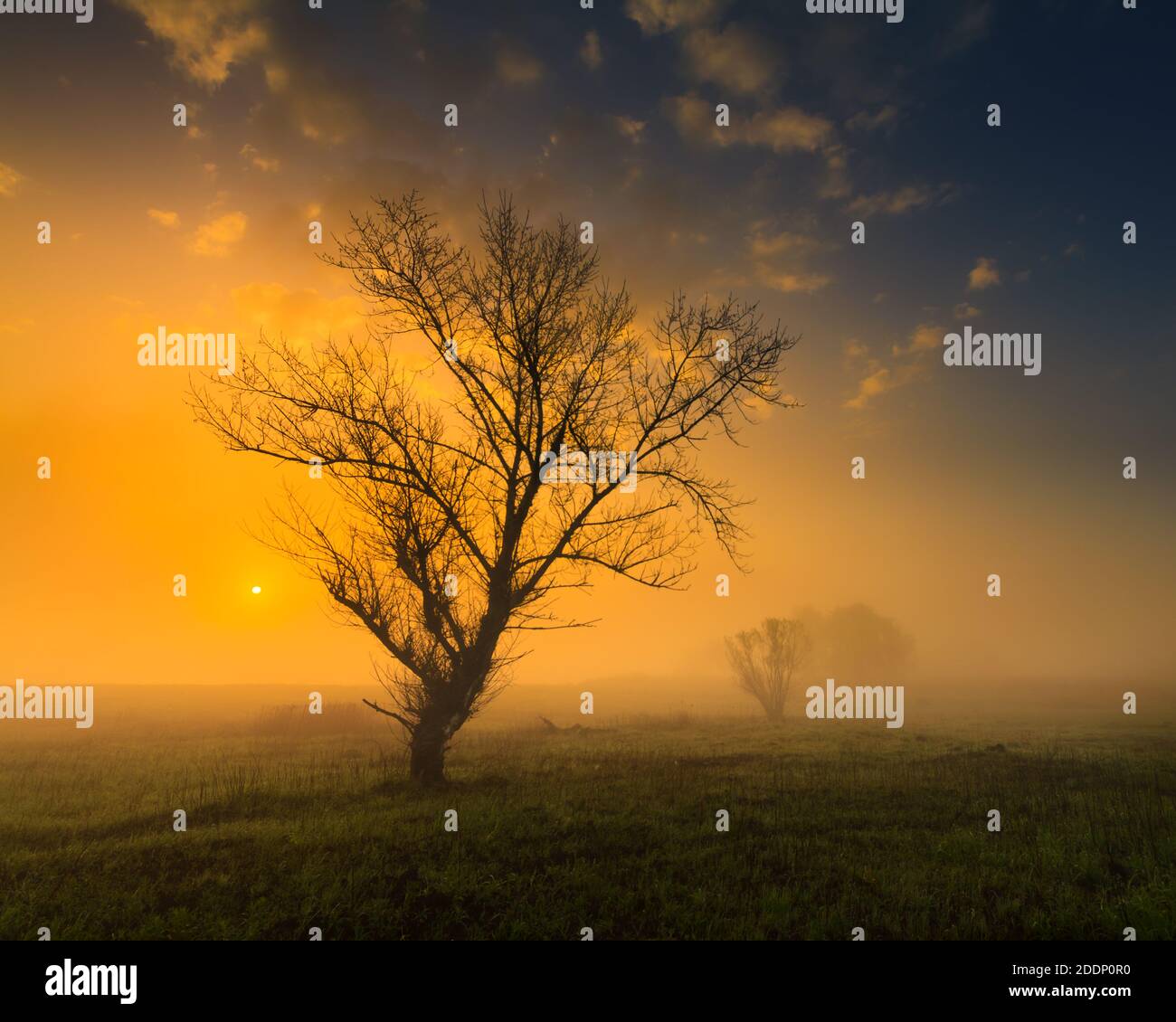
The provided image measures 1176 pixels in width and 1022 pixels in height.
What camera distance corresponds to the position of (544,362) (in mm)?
14125

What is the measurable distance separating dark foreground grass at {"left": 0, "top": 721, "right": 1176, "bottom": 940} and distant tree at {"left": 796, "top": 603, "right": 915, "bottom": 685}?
8968cm

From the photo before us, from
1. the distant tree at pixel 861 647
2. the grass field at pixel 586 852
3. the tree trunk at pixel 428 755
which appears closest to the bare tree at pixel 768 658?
the grass field at pixel 586 852

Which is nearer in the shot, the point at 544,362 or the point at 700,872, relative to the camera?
the point at 700,872

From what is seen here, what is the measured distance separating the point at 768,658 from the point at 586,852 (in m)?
45.3

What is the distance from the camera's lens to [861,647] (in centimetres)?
9975

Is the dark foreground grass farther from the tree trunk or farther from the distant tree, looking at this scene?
the distant tree

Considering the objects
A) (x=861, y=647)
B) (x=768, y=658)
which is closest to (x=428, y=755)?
(x=768, y=658)

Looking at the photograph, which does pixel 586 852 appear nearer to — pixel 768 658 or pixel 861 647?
pixel 768 658

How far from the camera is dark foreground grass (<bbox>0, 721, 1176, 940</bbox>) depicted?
6801mm

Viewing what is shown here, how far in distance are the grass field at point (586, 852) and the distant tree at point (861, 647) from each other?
8829cm
